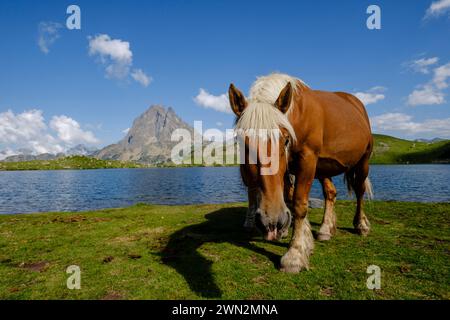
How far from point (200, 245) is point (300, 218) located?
376cm

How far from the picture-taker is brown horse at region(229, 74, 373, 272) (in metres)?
4.44

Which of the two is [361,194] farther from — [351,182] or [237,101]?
[237,101]

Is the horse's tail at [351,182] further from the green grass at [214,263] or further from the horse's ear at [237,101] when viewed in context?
the horse's ear at [237,101]

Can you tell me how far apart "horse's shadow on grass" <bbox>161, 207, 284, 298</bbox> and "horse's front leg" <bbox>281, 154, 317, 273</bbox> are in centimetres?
69

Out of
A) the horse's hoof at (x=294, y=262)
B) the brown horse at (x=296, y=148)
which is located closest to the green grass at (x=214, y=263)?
the horse's hoof at (x=294, y=262)

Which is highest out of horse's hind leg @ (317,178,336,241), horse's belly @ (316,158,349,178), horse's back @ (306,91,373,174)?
horse's back @ (306,91,373,174)

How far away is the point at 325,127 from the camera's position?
751 centimetres

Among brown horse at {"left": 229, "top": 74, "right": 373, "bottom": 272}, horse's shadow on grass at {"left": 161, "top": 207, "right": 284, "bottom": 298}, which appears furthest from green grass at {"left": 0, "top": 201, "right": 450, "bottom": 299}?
brown horse at {"left": 229, "top": 74, "right": 373, "bottom": 272}

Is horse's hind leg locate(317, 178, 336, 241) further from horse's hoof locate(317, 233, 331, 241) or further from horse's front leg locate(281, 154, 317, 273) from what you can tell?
horse's front leg locate(281, 154, 317, 273)

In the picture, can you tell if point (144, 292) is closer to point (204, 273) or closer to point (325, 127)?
point (204, 273)

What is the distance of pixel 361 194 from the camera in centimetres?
1021

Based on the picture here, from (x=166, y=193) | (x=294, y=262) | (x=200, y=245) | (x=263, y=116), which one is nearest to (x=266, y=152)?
(x=263, y=116)
